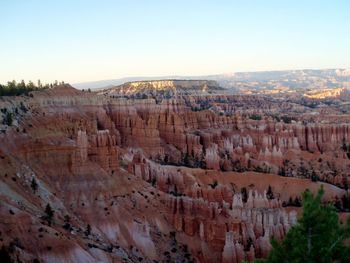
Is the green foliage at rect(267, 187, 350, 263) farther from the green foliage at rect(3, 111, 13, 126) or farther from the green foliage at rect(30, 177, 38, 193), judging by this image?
the green foliage at rect(3, 111, 13, 126)

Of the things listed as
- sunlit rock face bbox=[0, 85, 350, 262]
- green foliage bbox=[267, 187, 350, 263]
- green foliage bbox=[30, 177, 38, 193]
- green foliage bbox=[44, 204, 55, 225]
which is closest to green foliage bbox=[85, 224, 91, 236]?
sunlit rock face bbox=[0, 85, 350, 262]

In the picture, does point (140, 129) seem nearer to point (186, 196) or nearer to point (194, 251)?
point (186, 196)

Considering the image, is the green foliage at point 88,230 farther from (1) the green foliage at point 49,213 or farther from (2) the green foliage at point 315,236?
(2) the green foliage at point 315,236

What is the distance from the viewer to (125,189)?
41.0 meters

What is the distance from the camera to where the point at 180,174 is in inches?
2092

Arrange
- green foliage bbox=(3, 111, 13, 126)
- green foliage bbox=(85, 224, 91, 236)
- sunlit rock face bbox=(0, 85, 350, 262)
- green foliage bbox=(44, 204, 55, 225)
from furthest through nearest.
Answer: green foliage bbox=(3, 111, 13, 126) → green foliage bbox=(85, 224, 91, 236) → sunlit rock face bbox=(0, 85, 350, 262) → green foliage bbox=(44, 204, 55, 225)

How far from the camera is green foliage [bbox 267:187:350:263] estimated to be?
16859 millimetres

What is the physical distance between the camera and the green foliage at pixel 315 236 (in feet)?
55.3

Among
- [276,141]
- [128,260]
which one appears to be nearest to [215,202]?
[128,260]

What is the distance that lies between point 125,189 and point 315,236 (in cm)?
2523

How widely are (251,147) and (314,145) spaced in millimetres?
10850

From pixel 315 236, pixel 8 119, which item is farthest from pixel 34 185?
pixel 315 236

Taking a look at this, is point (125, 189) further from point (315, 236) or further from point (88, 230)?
point (315, 236)

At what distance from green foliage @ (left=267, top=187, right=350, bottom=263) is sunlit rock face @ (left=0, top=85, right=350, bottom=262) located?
13.5 metres
